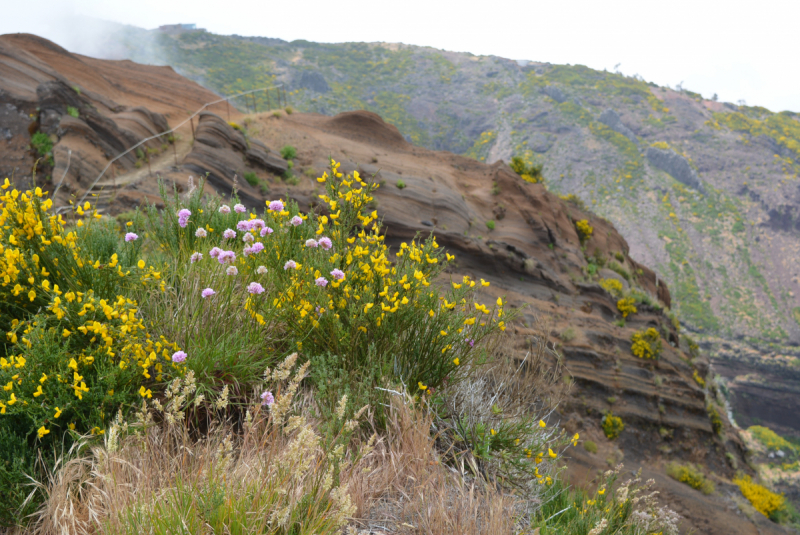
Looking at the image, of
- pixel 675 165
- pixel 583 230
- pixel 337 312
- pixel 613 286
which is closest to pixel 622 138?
pixel 675 165

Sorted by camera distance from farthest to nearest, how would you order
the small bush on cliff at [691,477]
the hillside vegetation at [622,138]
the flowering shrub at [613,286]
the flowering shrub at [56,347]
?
the hillside vegetation at [622,138], the flowering shrub at [613,286], the small bush on cliff at [691,477], the flowering shrub at [56,347]

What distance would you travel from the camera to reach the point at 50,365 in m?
2.24

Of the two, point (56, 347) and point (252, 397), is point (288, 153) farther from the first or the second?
point (56, 347)

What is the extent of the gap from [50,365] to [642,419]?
1564 centimetres

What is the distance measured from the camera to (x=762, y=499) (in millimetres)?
12461

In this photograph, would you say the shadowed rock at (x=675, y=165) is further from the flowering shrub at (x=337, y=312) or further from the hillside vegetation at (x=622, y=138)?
the flowering shrub at (x=337, y=312)

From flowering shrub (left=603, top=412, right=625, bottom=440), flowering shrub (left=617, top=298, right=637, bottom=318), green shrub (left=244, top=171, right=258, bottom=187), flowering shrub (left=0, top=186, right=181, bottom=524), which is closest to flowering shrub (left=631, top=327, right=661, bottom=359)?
flowering shrub (left=617, top=298, right=637, bottom=318)

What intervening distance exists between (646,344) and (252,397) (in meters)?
16.7

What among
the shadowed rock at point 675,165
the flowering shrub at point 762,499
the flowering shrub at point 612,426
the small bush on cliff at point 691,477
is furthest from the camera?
the shadowed rock at point 675,165

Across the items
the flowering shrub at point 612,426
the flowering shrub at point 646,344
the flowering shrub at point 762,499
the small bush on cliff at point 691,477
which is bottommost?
the flowering shrub at point 762,499

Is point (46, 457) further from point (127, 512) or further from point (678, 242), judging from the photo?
point (678, 242)

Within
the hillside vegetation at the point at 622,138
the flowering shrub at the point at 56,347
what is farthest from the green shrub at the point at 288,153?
the hillside vegetation at the point at 622,138

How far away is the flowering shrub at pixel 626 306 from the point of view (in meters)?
18.0

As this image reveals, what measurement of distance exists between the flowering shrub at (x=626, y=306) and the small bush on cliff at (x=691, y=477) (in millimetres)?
7402
